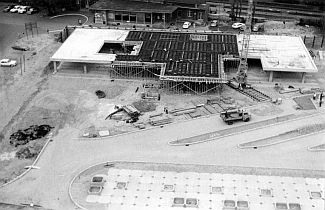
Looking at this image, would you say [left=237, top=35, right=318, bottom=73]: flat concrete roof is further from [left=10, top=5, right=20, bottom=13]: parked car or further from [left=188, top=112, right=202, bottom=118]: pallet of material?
[left=10, top=5, right=20, bottom=13]: parked car

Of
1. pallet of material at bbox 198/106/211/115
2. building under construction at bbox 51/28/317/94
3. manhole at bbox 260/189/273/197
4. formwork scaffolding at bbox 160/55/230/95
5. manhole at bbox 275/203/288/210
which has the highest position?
building under construction at bbox 51/28/317/94

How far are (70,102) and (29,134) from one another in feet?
23.7

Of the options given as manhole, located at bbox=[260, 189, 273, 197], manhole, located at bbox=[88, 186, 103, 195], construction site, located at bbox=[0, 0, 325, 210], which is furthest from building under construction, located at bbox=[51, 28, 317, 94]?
manhole, located at bbox=[88, 186, 103, 195]

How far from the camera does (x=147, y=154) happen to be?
137 feet

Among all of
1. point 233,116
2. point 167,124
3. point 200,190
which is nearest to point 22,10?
point 167,124

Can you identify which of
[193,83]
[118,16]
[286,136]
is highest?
[118,16]

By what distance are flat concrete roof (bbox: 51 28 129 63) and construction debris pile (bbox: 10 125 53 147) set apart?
Result: 12.9 meters

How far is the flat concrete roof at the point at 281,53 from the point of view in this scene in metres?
55.0

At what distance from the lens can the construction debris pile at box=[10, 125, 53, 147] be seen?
144 ft

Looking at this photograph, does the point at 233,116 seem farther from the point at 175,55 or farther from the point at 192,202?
the point at 175,55

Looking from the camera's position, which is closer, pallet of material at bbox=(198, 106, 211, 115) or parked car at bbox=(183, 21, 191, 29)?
pallet of material at bbox=(198, 106, 211, 115)

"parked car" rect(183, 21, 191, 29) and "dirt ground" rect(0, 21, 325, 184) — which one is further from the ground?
"parked car" rect(183, 21, 191, 29)

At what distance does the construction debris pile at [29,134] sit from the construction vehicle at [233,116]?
17.3 metres

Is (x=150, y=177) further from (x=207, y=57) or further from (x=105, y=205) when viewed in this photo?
(x=207, y=57)
